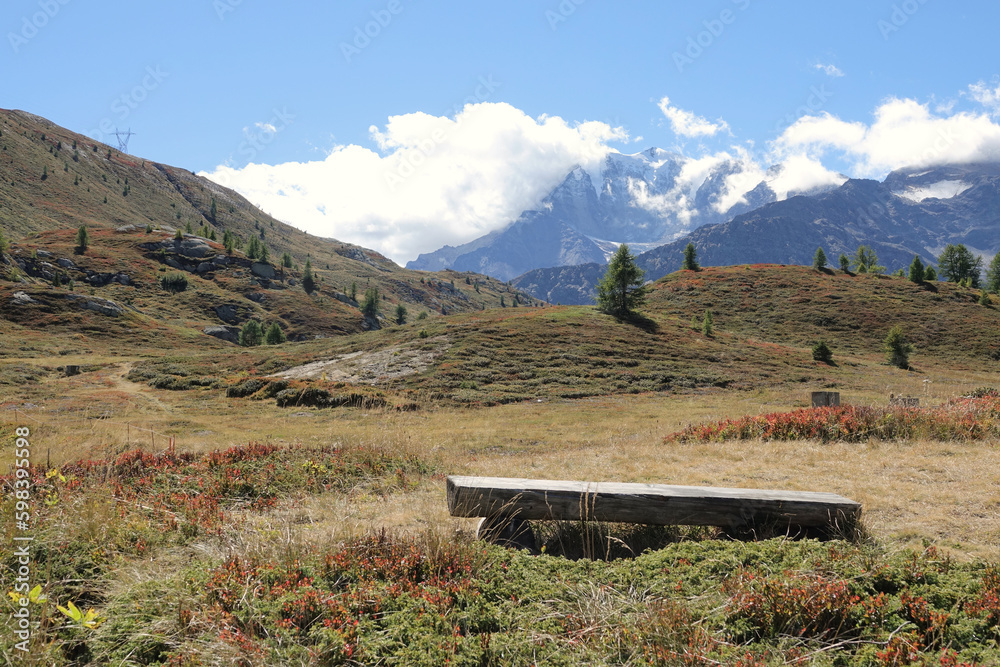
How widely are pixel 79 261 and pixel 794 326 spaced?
118m

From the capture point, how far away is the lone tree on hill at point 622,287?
57250mm

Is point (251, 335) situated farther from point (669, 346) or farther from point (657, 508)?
point (657, 508)

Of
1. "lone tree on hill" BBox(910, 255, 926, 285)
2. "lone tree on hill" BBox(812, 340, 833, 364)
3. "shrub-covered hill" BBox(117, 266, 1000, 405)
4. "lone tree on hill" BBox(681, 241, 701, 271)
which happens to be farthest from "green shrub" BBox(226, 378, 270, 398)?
"lone tree on hill" BBox(910, 255, 926, 285)

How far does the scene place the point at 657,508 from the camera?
577 cm

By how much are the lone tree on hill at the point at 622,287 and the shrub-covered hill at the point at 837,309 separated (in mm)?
7165

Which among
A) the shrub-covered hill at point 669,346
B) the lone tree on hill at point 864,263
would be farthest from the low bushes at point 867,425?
the lone tree on hill at point 864,263

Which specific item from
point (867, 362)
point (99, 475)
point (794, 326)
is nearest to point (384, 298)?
point (794, 326)

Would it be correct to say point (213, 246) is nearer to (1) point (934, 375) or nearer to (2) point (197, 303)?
(2) point (197, 303)

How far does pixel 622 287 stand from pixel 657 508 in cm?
5405

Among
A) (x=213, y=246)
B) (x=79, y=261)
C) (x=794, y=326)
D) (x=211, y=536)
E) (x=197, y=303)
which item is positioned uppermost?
(x=213, y=246)

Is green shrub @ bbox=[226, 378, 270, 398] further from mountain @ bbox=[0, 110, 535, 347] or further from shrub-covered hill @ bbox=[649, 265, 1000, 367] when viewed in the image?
Answer: shrub-covered hill @ bbox=[649, 265, 1000, 367]

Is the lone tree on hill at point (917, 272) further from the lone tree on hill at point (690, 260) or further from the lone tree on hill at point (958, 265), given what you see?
the lone tree on hill at point (690, 260)

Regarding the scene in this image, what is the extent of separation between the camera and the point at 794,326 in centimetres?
5959

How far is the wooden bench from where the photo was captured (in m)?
5.65
